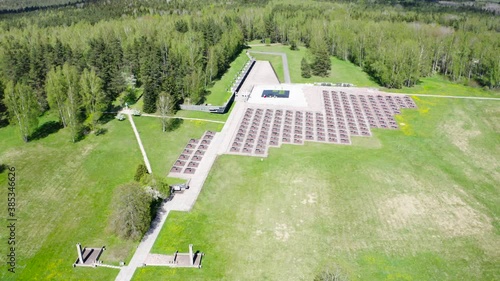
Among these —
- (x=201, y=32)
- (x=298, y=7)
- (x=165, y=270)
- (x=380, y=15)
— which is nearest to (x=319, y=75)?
(x=201, y=32)

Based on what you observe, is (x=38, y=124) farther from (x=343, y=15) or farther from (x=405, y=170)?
(x=343, y=15)

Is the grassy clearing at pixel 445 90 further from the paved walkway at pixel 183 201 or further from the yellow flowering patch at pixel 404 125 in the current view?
the paved walkway at pixel 183 201

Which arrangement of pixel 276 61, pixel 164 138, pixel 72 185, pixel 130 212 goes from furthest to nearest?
pixel 276 61 < pixel 164 138 < pixel 72 185 < pixel 130 212

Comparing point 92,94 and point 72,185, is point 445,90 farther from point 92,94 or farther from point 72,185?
point 72,185

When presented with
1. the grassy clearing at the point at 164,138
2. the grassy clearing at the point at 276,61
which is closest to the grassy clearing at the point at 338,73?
the grassy clearing at the point at 276,61

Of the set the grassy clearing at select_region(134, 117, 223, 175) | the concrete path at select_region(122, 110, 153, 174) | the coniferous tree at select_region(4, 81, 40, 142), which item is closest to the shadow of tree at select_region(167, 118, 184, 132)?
the grassy clearing at select_region(134, 117, 223, 175)

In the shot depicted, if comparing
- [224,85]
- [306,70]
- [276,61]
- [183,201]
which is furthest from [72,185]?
[276,61]
